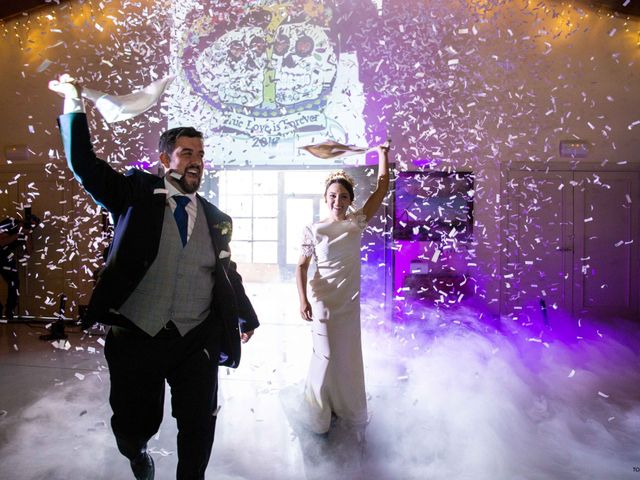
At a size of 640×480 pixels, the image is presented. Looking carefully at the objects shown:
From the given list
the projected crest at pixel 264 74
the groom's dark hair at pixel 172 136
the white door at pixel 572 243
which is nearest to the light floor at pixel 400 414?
the white door at pixel 572 243

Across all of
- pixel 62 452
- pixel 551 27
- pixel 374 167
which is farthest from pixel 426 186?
pixel 62 452

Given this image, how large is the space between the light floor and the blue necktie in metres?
1.34

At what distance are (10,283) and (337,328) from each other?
568 centimetres

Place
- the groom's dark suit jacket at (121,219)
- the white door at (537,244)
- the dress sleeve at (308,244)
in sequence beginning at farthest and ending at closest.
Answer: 1. the white door at (537,244)
2. the dress sleeve at (308,244)
3. the groom's dark suit jacket at (121,219)

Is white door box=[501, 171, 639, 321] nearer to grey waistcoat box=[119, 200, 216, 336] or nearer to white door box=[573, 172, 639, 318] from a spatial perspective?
white door box=[573, 172, 639, 318]

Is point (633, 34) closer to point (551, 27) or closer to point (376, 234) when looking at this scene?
point (551, 27)

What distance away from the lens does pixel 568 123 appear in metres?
6.25

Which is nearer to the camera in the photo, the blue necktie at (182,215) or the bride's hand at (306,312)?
the blue necktie at (182,215)

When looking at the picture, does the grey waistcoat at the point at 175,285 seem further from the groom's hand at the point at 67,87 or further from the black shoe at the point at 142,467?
the black shoe at the point at 142,467

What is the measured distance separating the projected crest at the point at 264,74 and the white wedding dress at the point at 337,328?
361cm

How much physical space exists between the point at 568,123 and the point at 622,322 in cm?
302

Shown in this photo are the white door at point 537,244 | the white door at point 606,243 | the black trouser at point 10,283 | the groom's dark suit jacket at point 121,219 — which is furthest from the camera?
the white door at point 606,243

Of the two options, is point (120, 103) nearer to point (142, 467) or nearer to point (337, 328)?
point (142, 467)

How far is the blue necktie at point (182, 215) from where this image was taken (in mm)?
1824
